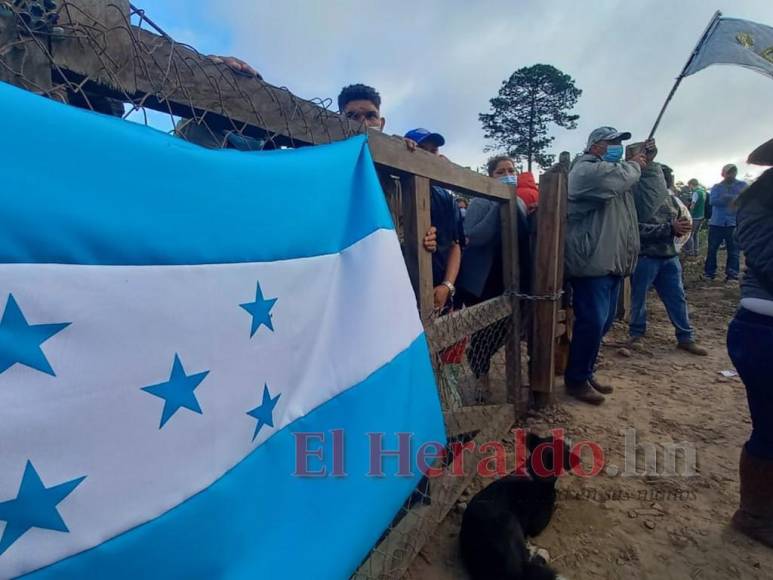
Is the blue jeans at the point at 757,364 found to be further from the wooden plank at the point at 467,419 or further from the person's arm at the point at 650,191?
the person's arm at the point at 650,191

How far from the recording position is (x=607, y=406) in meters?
3.50

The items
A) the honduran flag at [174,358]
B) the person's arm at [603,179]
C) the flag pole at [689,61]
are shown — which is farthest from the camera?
the flag pole at [689,61]

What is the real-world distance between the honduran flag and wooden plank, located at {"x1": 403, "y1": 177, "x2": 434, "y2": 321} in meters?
0.60

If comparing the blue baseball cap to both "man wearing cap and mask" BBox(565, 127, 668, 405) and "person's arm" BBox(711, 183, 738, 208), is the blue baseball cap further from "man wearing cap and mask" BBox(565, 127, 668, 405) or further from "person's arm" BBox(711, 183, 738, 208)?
"person's arm" BBox(711, 183, 738, 208)

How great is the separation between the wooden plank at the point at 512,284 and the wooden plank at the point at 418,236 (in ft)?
4.02

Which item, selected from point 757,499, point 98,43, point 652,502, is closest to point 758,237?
point 757,499

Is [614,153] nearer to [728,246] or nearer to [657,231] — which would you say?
[657,231]

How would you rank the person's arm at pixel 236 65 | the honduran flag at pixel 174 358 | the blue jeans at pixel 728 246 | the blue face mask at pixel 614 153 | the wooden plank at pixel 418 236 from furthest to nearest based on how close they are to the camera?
the blue jeans at pixel 728 246
the blue face mask at pixel 614 153
the wooden plank at pixel 418 236
the person's arm at pixel 236 65
the honduran flag at pixel 174 358

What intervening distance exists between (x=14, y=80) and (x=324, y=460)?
1020 millimetres

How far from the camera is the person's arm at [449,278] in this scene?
7.66ft

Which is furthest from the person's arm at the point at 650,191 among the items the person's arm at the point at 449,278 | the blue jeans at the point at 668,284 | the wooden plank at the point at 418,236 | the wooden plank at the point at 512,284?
the wooden plank at the point at 418,236

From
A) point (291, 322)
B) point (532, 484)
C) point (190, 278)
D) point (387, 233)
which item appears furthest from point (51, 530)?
point (532, 484)

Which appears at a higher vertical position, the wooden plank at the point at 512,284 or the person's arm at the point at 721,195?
the person's arm at the point at 721,195

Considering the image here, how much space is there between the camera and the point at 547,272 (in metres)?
3.31
